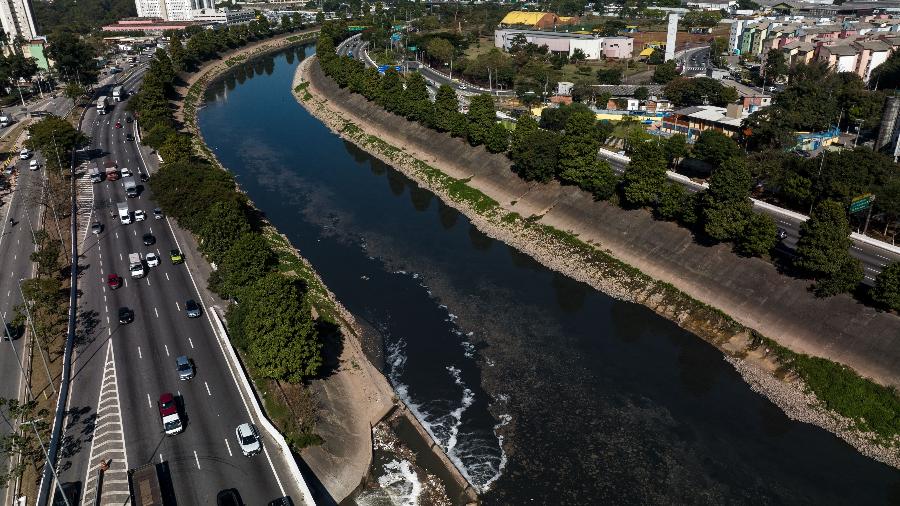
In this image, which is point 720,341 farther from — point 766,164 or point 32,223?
point 32,223

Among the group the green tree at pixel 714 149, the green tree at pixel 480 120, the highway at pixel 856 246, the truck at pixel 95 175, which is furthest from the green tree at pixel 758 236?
the truck at pixel 95 175

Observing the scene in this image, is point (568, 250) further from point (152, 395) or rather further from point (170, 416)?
point (170, 416)

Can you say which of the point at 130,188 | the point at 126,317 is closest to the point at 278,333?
the point at 126,317

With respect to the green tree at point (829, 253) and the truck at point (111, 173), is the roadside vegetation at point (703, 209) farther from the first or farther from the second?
the truck at point (111, 173)

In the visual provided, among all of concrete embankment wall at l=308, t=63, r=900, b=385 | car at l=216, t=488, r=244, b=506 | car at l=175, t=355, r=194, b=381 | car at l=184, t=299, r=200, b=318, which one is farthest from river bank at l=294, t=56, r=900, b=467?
car at l=216, t=488, r=244, b=506

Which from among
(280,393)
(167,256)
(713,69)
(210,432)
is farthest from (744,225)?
(713,69)

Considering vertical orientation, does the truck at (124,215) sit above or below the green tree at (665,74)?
below

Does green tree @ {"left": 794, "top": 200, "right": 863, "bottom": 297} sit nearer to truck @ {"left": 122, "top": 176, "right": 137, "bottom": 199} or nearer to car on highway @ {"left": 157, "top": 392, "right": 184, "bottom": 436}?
car on highway @ {"left": 157, "top": 392, "right": 184, "bottom": 436}
